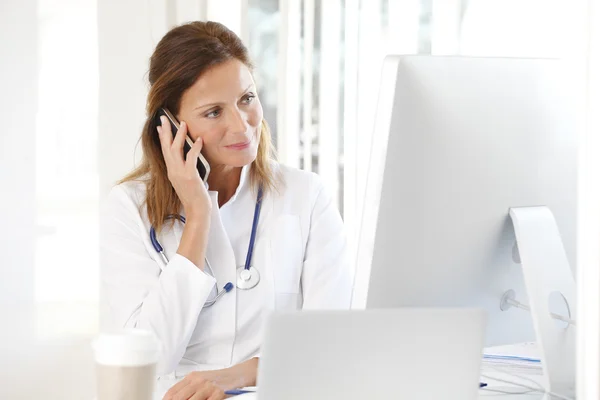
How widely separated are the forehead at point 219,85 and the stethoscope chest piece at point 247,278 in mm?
412

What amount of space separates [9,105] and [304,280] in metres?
1.73

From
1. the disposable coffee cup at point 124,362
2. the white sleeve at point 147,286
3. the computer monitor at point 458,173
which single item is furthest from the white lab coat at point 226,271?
the disposable coffee cup at point 124,362

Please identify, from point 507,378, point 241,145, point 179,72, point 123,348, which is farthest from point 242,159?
point 123,348

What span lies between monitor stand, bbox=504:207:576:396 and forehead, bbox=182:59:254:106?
951 millimetres

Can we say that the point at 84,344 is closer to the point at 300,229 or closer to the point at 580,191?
the point at 300,229

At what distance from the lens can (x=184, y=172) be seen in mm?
1982

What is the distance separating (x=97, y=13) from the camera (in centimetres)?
327

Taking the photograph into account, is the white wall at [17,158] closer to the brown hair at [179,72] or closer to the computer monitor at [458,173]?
the brown hair at [179,72]

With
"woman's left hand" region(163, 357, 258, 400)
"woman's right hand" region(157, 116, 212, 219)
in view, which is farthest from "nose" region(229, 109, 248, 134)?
"woman's left hand" region(163, 357, 258, 400)

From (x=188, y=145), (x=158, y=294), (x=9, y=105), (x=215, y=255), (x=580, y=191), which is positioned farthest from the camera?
(x=9, y=105)

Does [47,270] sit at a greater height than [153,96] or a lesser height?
lesser

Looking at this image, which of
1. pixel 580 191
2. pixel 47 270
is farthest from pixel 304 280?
pixel 47 270

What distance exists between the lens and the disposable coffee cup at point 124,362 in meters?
0.85

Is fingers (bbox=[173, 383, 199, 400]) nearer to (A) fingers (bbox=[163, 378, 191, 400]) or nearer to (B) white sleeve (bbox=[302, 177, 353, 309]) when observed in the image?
(A) fingers (bbox=[163, 378, 191, 400])
